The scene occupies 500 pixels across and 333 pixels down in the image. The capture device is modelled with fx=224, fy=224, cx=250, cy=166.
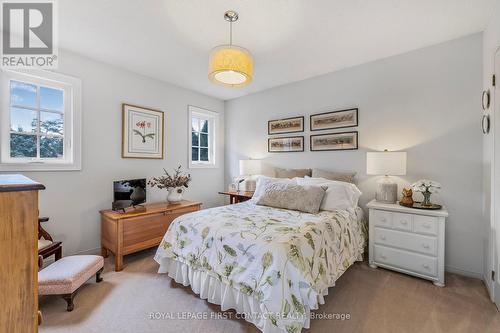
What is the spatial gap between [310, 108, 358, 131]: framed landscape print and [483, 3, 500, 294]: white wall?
1227 millimetres

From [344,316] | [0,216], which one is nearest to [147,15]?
[0,216]

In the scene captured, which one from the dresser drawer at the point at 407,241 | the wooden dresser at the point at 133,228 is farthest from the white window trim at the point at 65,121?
the dresser drawer at the point at 407,241

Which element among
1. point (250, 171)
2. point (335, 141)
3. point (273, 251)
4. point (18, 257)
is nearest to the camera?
point (18, 257)

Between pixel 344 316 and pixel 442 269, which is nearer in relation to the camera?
pixel 344 316

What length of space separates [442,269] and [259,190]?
2.02m

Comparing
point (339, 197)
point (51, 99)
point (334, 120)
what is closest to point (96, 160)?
point (51, 99)

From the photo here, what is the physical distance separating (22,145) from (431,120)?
14.8ft

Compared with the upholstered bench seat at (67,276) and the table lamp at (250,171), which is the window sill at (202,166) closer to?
the table lamp at (250,171)

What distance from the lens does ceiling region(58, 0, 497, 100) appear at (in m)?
1.88

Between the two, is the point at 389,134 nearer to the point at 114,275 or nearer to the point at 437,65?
the point at 437,65

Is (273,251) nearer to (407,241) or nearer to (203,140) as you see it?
(407,241)

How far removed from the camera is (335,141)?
316cm

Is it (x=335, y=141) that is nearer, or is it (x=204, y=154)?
(x=335, y=141)

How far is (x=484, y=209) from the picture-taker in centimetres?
221
